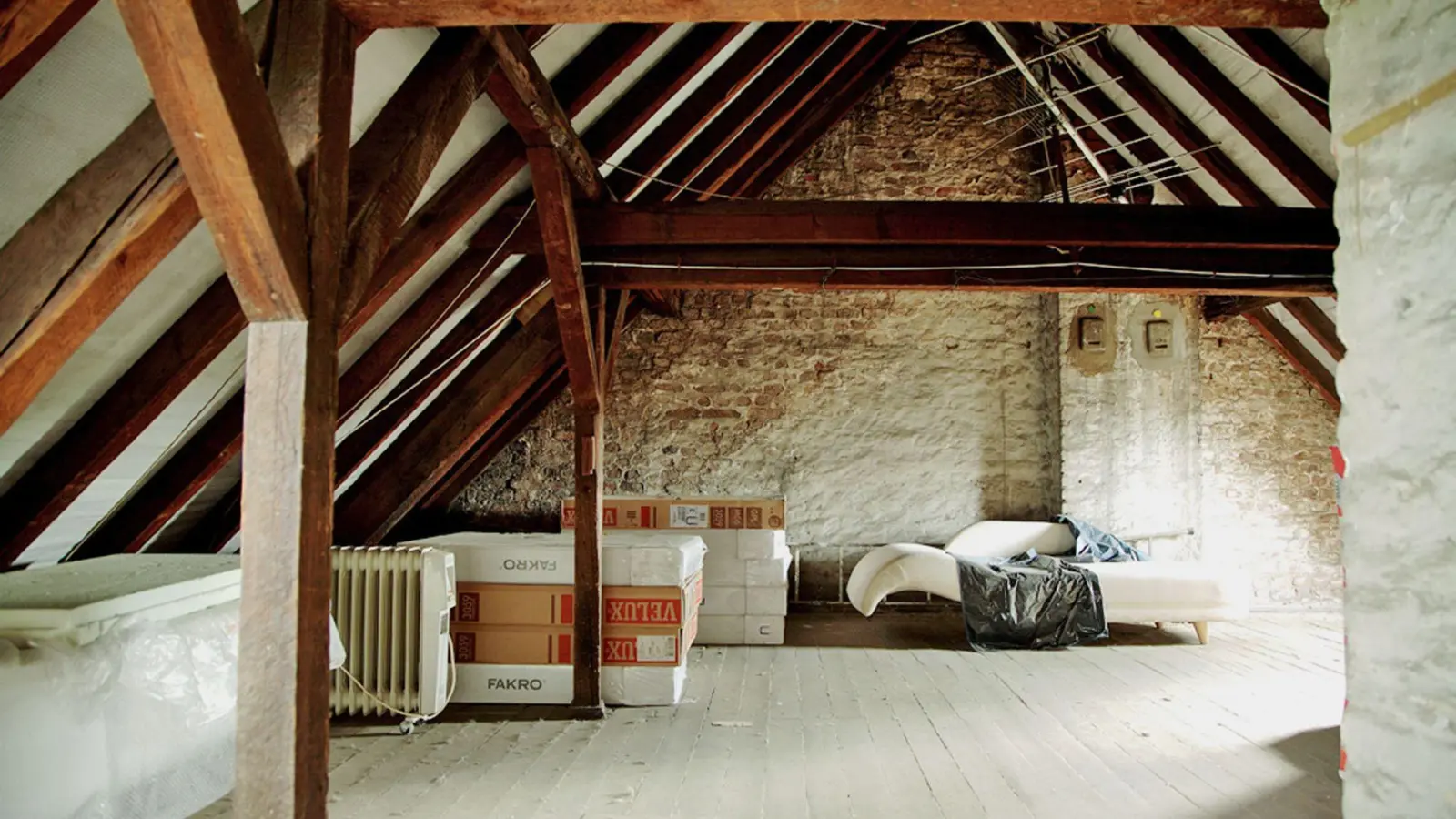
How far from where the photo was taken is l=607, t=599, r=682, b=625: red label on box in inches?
158

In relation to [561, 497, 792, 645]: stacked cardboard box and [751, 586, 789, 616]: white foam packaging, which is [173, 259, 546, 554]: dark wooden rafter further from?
[751, 586, 789, 616]: white foam packaging

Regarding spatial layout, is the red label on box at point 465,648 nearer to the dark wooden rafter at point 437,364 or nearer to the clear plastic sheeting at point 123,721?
the dark wooden rafter at point 437,364

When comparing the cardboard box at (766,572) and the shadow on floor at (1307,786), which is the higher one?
the cardboard box at (766,572)

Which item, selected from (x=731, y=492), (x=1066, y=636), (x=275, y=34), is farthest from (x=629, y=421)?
(x=275, y=34)

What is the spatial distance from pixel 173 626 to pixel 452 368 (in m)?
2.15

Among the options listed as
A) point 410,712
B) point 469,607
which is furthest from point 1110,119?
point 410,712

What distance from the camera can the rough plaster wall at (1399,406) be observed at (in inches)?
35.6

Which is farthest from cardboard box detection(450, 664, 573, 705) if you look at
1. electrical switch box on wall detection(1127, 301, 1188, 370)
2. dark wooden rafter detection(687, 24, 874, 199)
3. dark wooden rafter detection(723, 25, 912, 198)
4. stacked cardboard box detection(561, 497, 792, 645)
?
electrical switch box on wall detection(1127, 301, 1188, 370)

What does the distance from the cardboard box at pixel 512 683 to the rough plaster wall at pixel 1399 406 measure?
347 centimetres

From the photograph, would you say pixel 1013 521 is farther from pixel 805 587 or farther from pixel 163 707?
pixel 163 707

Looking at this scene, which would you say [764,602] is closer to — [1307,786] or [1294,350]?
[1307,786]

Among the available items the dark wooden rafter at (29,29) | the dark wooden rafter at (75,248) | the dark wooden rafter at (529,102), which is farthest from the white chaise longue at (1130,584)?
the dark wooden rafter at (29,29)

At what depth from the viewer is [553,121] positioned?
293 centimetres

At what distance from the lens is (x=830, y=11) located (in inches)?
62.3
